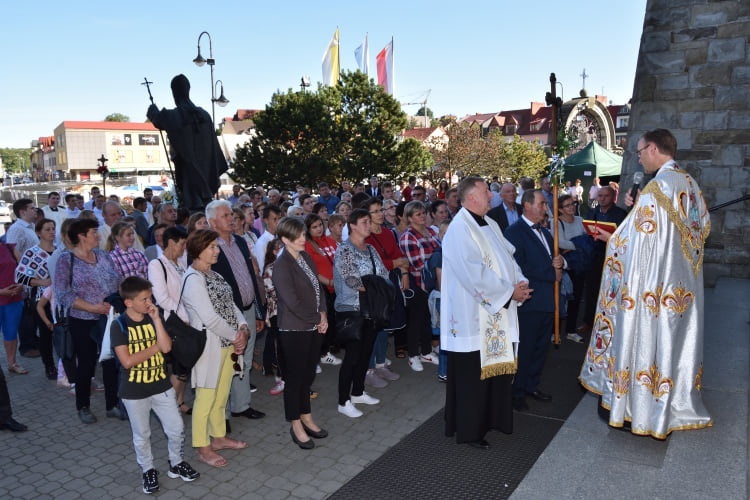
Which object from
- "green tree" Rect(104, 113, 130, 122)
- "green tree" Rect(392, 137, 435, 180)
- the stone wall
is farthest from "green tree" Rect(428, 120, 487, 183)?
"green tree" Rect(104, 113, 130, 122)

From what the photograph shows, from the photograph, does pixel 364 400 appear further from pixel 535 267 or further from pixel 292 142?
pixel 292 142

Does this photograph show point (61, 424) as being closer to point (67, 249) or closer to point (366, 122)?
point (67, 249)

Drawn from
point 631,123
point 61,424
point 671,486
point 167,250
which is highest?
point 631,123

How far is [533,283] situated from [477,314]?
99cm

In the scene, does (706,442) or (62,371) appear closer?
(706,442)

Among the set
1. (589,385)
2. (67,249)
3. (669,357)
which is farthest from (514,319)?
(67,249)

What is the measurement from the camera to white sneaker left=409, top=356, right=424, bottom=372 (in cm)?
654

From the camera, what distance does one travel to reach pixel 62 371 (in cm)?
631

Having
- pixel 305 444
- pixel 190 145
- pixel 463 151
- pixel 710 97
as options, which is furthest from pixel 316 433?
pixel 463 151

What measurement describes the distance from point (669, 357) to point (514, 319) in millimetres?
1101

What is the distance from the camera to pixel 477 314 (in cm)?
432

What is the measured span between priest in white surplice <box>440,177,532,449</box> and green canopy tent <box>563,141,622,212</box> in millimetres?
16444

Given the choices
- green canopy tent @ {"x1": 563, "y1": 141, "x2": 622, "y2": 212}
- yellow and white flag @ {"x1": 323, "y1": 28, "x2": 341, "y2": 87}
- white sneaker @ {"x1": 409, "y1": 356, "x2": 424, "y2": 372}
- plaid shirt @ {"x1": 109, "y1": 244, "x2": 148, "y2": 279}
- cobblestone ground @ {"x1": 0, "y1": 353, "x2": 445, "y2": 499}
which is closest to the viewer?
cobblestone ground @ {"x1": 0, "y1": 353, "x2": 445, "y2": 499}

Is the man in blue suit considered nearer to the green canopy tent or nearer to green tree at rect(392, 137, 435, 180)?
the green canopy tent
